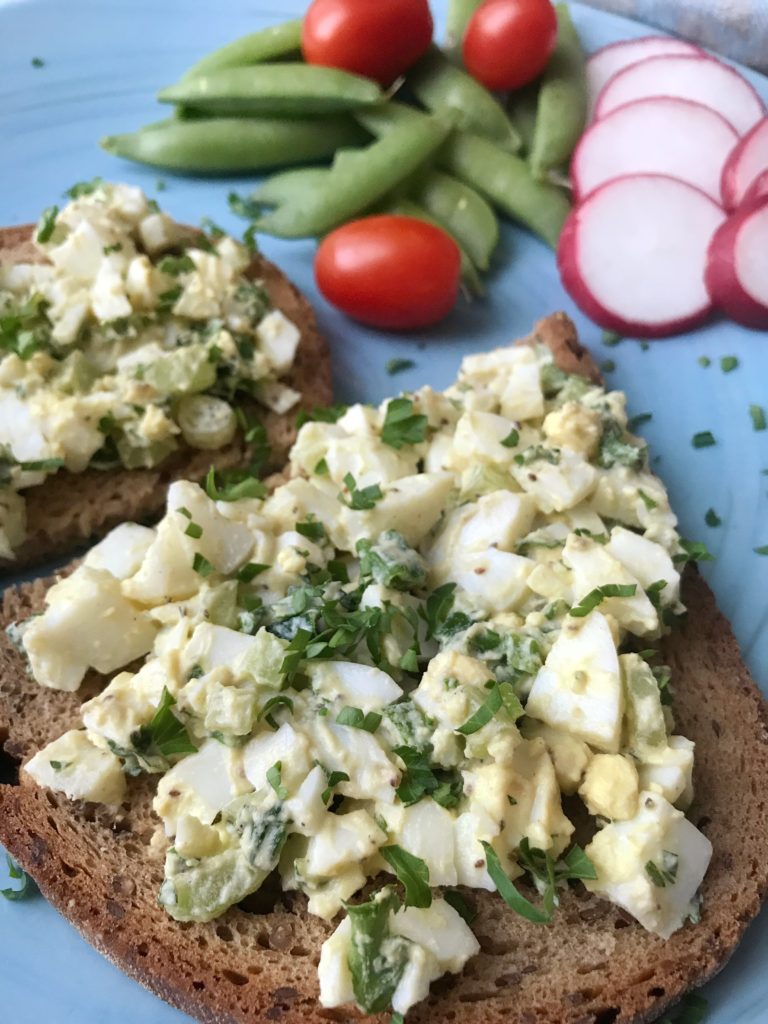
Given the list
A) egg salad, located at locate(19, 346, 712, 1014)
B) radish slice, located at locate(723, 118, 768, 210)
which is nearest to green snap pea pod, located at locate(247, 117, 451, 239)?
radish slice, located at locate(723, 118, 768, 210)

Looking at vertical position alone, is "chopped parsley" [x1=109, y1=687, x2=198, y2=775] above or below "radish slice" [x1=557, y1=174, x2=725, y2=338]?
below

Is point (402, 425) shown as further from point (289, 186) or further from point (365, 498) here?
point (289, 186)

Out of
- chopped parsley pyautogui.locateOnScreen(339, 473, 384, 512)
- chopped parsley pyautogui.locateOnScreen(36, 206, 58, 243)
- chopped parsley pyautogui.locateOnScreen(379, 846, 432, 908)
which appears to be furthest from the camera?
chopped parsley pyautogui.locateOnScreen(36, 206, 58, 243)

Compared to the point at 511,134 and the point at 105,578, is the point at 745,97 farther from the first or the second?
the point at 105,578

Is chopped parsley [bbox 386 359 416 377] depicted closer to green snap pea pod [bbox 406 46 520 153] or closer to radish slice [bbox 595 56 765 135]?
green snap pea pod [bbox 406 46 520 153]

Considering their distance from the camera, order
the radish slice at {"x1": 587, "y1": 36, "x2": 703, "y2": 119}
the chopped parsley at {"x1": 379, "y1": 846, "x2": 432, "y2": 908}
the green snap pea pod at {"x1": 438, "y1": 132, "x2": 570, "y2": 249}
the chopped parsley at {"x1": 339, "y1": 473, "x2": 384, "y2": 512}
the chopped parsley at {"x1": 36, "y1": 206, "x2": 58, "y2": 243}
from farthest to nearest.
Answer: the radish slice at {"x1": 587, "y1": 36, "x2": 703, "y2": 119} < the green snap pea pod at {"x1": 438, "y1": 132, "x2": 570, "y2": 249} < the chopped parsley at {"x1": 36, "y1": 206, "x2": 58, "y2": 243} < the chopped parsley at {"x1": 339, "y1": 473, "x2": 384, "y2": 512} < the chopped parsley at {"x1": 379, "y1": 846, "x2": 432, "y2": 908}

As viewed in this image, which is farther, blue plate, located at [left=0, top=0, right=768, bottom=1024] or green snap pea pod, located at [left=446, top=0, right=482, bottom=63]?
green snap pea pod, located at [left=446, top=0, right=482, bottom=63]
